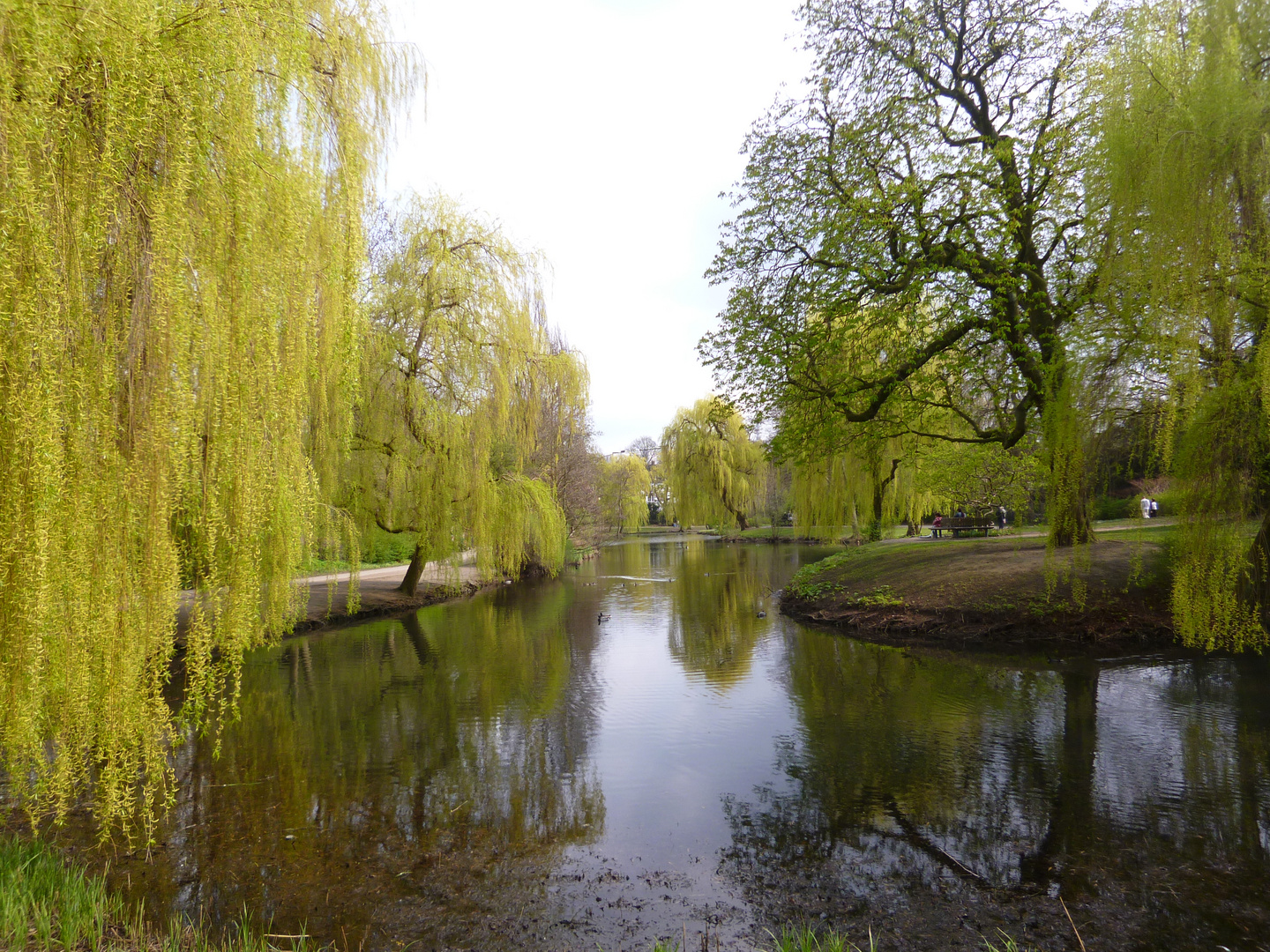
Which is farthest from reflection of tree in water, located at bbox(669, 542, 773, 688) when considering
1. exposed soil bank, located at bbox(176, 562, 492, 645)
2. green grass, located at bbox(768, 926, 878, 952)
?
green grass, located at bbox(768, 926, 878, 952)

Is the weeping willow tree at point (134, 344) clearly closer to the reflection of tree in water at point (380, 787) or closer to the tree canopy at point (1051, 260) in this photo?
the reflection of tree in water at point (380, 787)

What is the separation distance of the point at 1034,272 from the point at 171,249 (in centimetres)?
1125

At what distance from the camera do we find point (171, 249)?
306 cm

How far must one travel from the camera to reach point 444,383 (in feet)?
44.1

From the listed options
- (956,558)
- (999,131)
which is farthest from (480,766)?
(999,131)

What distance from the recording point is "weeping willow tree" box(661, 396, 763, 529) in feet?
110

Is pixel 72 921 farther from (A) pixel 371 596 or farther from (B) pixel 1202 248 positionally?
(A) pixel 371 596

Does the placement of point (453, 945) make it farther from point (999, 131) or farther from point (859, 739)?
point (999, 131)

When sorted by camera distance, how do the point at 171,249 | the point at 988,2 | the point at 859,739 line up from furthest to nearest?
the point at 988,2
the point at 859,739
the point at 171,249

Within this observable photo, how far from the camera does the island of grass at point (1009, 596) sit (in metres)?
9.83

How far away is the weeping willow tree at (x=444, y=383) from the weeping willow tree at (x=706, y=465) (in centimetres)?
1996

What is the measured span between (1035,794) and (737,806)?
94.7 inches

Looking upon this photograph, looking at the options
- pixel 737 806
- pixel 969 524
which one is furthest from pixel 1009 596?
pixel 969 524

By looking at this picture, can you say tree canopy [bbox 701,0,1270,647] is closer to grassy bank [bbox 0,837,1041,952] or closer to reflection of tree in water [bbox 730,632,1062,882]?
reflection of tree in water [bbox 730,632,1062,882]
